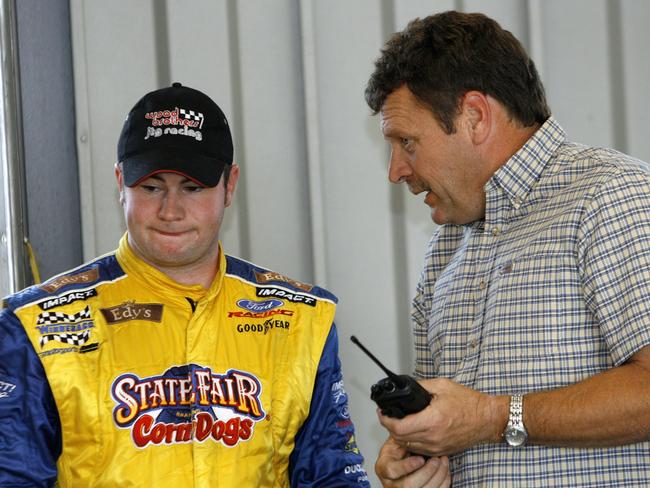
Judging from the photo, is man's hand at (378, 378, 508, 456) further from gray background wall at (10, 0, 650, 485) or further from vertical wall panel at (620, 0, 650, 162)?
vertical wall panel at (620, 0, 650, 162)

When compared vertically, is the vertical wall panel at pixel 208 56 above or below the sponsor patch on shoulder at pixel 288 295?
above

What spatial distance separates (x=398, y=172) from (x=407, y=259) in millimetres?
815

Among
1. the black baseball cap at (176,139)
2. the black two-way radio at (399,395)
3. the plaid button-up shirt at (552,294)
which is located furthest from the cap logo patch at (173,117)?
the black two-way radio at (399,395)

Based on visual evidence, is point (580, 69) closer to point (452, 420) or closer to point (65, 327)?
point (452, 420)

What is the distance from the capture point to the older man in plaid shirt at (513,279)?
5.93ft

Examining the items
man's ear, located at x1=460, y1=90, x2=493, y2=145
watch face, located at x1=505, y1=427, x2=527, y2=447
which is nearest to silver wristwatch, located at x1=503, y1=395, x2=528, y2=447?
watch face, located at x1=505, y1=427, x2=527, y2=447

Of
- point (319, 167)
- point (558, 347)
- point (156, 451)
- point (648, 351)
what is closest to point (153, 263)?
point (156, 451)

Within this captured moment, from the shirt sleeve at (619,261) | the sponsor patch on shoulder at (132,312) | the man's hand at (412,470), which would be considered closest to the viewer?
the shirt sleeve at (619,261)

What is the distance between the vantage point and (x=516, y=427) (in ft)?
6.05

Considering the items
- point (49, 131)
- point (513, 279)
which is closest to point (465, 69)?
point (513, 279)

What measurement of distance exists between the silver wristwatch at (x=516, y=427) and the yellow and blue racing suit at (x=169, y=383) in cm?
70

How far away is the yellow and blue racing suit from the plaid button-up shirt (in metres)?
0.44

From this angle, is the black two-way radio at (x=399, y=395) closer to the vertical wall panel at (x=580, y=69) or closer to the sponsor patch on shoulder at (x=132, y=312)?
the sponsor patch on shoulder at (x=132, y=312)

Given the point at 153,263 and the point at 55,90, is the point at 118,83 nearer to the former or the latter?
the point at 55,90
